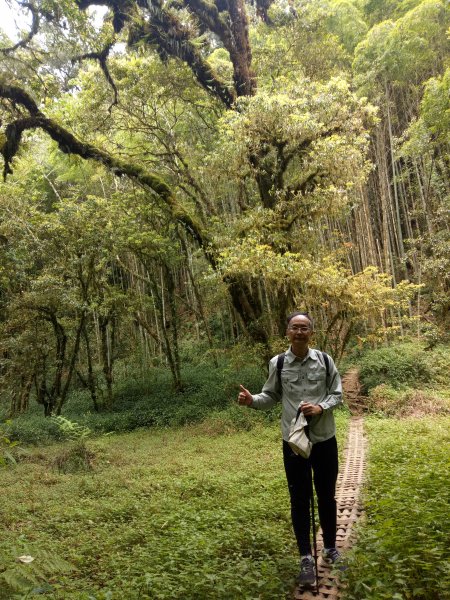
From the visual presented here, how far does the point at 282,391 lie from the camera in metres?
2.93

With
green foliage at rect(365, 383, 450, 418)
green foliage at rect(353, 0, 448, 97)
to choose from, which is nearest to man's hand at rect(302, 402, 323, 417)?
green foliage at rect(365, 383, 450, 418)

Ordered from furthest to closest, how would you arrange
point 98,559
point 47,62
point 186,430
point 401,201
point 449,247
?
point 401,201 → point 449,247 → point 186,430 → point 47,62 → point 98,559

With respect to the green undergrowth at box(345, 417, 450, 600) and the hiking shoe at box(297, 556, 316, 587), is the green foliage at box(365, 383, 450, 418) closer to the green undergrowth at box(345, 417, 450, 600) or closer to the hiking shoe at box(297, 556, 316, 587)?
the green undergrowth at box(345, 417, 450, 600)

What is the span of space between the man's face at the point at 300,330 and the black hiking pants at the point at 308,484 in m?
0.64

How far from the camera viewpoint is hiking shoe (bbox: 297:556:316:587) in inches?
103

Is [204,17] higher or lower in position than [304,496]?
higher

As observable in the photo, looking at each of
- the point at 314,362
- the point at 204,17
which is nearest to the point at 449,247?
the point at 204,17

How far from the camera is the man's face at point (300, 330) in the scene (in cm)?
279

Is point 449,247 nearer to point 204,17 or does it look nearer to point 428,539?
point 204,17

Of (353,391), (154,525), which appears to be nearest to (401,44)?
(353,391)

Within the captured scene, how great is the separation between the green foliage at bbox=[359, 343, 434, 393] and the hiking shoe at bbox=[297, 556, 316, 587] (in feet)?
26.8

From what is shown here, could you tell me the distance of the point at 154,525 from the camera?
4.11m

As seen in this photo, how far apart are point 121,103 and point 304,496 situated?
10.5 metres

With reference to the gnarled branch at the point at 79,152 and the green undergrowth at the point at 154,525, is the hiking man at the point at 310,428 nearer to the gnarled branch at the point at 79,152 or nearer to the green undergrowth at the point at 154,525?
the green undergrowth at the point at 154,525
